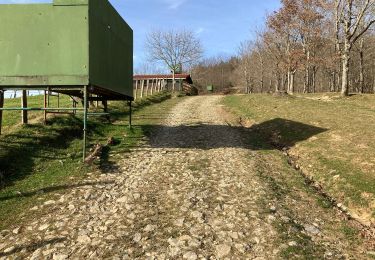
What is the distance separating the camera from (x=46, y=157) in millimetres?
13016

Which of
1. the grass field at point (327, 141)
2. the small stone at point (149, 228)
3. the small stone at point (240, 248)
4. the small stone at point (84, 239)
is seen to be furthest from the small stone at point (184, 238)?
the grass field at point (327, 141)

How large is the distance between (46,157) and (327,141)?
10.6 meters

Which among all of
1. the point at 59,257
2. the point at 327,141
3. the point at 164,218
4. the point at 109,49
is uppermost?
the point at 109,49

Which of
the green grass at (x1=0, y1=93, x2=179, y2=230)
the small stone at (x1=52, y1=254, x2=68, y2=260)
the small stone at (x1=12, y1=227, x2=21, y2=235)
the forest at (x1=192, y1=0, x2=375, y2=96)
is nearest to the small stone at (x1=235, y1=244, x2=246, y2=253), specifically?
the small stone at (x1=52, y1=254, x2=68, y2=260)

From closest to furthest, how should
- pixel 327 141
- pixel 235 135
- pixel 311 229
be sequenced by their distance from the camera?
pixel 311 229 → pixel 327 141 → pixel 235 135

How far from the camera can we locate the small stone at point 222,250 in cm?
703

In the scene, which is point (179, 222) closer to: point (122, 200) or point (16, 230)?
point (122, 200)

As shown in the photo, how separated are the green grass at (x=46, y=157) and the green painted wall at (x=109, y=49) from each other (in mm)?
2126

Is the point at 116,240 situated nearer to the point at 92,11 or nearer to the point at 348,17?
the point at 92,11

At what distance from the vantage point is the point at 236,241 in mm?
7586

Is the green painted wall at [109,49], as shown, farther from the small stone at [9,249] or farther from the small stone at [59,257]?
the small stone at [59,257]

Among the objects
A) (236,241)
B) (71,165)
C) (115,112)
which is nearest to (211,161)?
(71,165)

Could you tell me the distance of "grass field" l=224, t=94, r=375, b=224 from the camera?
35.0 feet

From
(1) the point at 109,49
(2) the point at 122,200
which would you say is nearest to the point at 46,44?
(1) the point at 109,49
